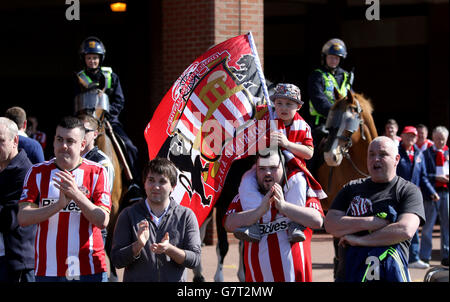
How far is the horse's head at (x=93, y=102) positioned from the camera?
959 centimetres

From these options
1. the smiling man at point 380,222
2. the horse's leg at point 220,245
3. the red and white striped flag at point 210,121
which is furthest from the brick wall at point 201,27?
the smiling man at point 380,222

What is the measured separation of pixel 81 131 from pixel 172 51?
796 cm

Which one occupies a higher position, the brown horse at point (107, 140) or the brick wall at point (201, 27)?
the brick wall at point (201, 27)

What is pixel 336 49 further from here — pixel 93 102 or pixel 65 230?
pixel 65 230

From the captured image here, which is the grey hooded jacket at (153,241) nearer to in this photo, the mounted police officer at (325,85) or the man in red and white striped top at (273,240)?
the man in red and white striped top at (273,240)

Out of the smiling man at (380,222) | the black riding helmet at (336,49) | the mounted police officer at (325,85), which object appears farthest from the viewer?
the black riding helmet at (336,49)

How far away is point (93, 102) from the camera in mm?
9648

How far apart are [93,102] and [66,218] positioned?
3.91 meters

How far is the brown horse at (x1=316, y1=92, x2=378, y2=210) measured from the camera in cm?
960

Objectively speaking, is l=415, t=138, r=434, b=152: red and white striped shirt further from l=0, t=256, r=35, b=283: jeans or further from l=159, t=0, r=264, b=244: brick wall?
l=0, t=256, r=35, b=283: jeans

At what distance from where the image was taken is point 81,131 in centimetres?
597

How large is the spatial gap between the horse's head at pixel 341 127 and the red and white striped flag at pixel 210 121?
9.16ft
